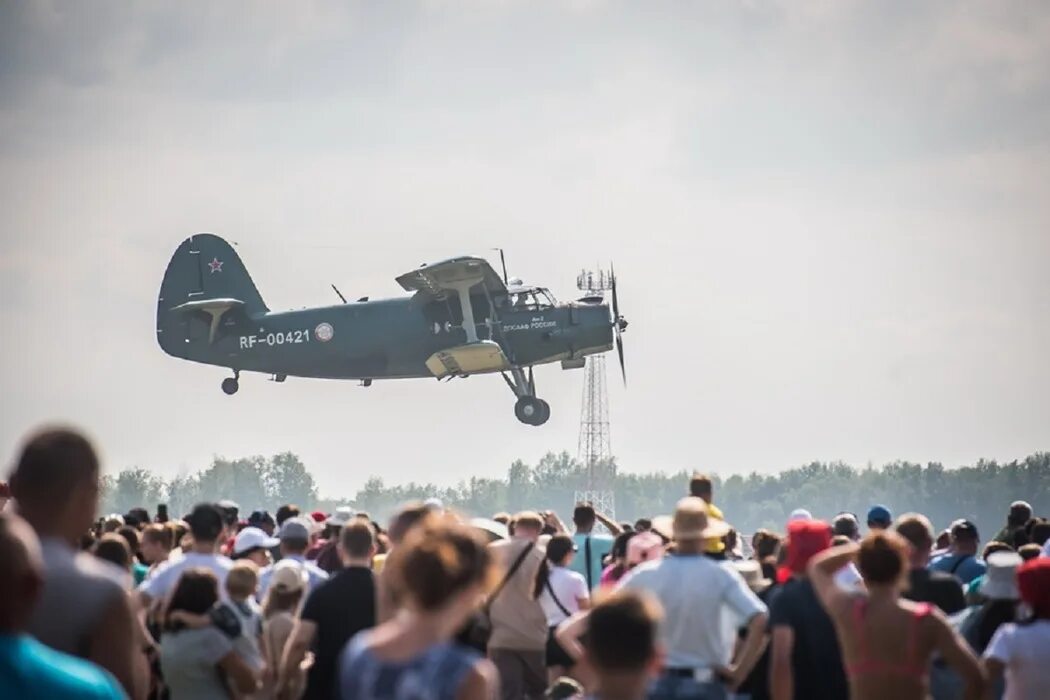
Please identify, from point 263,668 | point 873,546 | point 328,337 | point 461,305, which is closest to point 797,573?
point 873,546

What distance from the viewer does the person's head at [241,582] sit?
10.3 metres

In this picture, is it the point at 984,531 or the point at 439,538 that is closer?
the point at 439,538

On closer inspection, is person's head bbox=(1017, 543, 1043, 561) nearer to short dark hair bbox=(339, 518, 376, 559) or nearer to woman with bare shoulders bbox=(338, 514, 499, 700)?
short dark hair bbox=(339, 518, 376, 559)

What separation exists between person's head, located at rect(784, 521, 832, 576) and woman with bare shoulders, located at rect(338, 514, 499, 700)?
428 centimetres

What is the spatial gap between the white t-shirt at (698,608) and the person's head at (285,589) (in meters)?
3.07

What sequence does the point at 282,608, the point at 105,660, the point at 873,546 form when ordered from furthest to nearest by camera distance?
1. the point at 282,608
2. the point at 873,546
3. the point at 105,660

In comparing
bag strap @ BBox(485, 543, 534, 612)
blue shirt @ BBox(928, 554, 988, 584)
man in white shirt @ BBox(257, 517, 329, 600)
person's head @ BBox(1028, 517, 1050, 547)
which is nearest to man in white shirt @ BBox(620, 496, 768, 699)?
bag strap @ BBox(485, 543, 534, 612)

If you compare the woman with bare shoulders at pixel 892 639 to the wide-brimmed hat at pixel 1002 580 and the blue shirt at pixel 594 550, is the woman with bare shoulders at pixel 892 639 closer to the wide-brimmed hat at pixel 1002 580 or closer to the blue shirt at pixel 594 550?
the wide-brimmed hat at pixel 1002 580

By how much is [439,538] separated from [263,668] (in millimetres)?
4414

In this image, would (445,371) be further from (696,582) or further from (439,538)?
(439,538)

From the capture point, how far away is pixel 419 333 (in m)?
40.7

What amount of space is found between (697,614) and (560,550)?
12.6 feet

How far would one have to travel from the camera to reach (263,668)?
990cm

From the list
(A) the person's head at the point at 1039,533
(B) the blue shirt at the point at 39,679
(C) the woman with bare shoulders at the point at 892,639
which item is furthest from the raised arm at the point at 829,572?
(A) the person's head at the point at 1039,533
